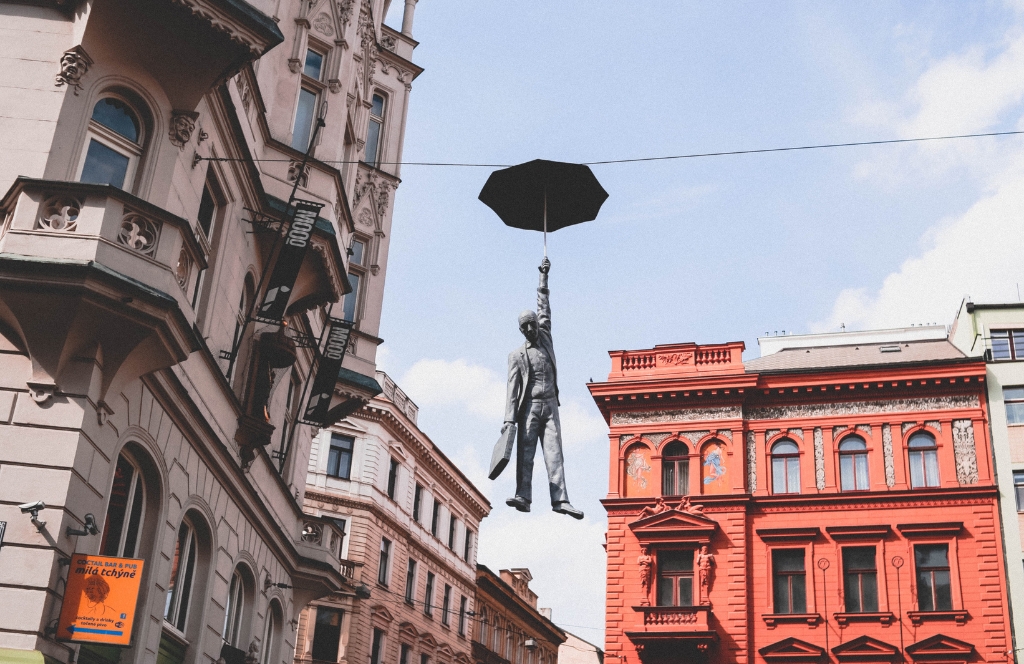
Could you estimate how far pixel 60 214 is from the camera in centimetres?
1420

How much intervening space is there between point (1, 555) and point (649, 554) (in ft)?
93.5

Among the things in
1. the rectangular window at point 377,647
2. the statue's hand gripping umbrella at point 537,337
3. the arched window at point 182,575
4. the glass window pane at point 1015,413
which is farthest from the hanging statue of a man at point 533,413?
the rectangular window at point 377,647

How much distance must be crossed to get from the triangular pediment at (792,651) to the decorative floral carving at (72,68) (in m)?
29.2

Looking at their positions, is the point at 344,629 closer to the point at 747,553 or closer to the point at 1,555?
the point at 747,553

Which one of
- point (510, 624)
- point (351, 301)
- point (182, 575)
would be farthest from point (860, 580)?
point (510, 624)

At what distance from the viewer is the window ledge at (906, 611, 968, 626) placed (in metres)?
35.4

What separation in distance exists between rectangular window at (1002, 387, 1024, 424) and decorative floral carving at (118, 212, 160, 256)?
3230 cm

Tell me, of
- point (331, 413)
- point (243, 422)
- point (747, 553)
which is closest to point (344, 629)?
point (747, 553)

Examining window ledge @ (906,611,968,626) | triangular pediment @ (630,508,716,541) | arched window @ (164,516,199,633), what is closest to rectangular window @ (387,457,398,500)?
triangular pediment @ (630,508,716,541)

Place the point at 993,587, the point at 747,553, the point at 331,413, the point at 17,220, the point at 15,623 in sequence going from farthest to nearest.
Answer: the point at 747,553 → the point at 993,587 → the point at 331,413 → the point at 17,220 → the point at 15,623

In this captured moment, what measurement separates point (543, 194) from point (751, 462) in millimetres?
28565

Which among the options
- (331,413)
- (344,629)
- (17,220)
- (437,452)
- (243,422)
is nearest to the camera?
(17,220)

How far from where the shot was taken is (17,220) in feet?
46.1

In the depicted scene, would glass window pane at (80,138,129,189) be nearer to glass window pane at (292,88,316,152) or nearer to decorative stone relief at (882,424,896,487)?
glass window pane at (292,88,316,152)
